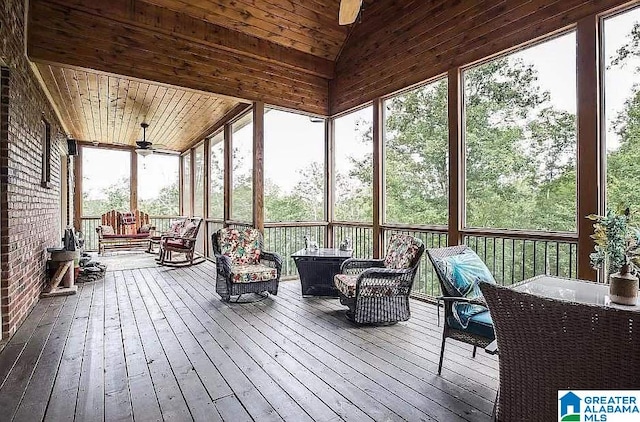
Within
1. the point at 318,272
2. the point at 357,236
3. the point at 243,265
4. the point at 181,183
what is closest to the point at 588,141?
→ the point at 318,272

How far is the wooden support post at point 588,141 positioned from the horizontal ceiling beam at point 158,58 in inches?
150

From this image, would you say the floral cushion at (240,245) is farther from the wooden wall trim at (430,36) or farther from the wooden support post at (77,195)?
the wooden support post at (77,195)

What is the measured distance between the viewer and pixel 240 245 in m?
4.56

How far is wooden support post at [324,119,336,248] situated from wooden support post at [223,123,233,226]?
195cm

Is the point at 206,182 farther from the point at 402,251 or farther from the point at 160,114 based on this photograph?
the point at 402,251

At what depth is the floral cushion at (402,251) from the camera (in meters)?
3.40

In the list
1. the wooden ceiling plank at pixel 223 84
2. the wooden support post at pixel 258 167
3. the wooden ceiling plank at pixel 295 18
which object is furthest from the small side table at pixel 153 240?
the wooden ceiling plank at pixel 295 18

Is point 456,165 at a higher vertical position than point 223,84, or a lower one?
lower

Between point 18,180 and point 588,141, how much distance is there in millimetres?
5225

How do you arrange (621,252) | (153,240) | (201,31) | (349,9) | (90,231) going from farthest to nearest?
(90,231)
(153,240)
(201,31)
(349,9)
(621,252)

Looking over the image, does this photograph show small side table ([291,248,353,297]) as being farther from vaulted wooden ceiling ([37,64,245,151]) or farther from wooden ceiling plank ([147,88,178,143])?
wooden ceiling plank ([147,88,178,143])

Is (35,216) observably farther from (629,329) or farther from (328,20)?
(629,329)

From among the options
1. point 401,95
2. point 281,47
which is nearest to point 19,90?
point 281,47

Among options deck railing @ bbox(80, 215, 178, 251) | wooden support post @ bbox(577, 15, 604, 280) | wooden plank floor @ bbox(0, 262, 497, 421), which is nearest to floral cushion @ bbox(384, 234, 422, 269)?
wooden plank floor @ bbox(0, 262, 497, 421)
